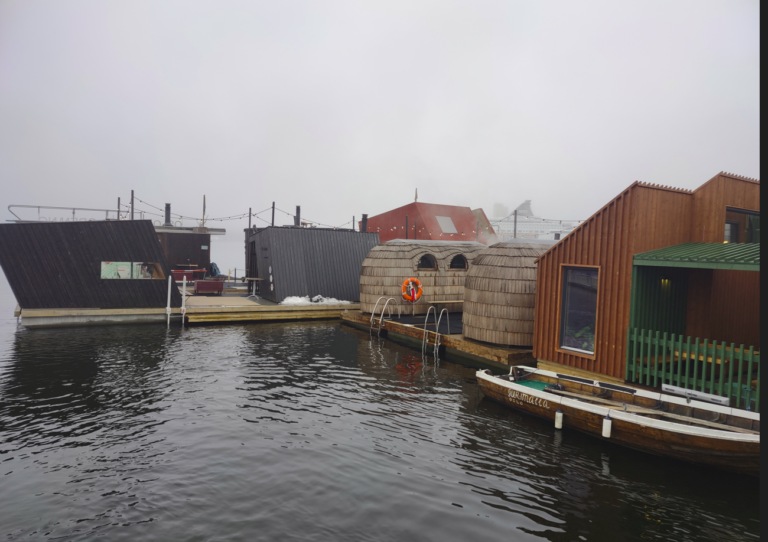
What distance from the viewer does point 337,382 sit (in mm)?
11945

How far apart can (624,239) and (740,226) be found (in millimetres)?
3785

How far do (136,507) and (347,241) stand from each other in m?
19.9

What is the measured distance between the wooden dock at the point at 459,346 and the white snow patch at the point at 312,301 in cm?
388

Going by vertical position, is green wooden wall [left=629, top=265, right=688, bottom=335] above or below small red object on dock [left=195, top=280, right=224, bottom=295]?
above

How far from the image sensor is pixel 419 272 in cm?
1995

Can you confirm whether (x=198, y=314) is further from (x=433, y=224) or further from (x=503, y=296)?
(x=433, y=224)

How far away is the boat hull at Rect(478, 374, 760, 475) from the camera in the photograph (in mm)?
6855

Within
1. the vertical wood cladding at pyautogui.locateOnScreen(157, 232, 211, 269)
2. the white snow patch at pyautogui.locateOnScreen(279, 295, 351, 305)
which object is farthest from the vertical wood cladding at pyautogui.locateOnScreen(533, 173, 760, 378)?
the vertical wood cladding at pyautogui.locateOnScreen(157, 232, 211, 269)

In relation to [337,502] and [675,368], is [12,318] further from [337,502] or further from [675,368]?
[675,368]

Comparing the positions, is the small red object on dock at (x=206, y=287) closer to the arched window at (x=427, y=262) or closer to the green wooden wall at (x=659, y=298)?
the arched window at (x=427, y=262)

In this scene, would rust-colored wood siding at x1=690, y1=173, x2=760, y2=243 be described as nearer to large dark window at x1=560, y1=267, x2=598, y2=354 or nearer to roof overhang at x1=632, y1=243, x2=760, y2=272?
roof overhang at x1=632, y1=243, x2=760, y2=272

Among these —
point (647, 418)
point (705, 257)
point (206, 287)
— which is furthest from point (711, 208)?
point (206, 287)

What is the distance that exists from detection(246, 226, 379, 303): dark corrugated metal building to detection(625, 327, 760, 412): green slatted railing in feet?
53.9

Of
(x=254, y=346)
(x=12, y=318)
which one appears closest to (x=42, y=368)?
(x=254, y=346)
